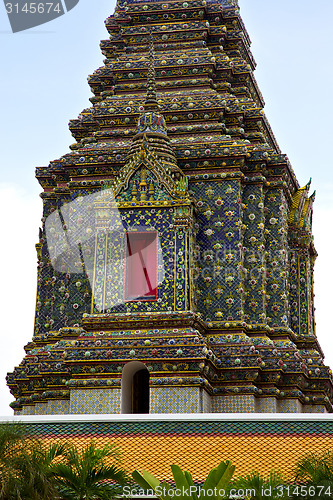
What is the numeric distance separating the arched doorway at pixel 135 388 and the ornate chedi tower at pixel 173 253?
0.03 meters

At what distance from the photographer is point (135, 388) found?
72.6ft

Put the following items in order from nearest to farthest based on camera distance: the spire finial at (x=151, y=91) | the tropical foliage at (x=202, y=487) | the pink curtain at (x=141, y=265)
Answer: the tropical foliage at (x=202, y=487) → the pink curtain at (x=141, y=265) → the spire finial at (x=151, y=91)

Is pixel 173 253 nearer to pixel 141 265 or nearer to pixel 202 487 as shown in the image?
pixel 141 265

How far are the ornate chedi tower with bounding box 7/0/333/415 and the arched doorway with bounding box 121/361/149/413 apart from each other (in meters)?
0.03

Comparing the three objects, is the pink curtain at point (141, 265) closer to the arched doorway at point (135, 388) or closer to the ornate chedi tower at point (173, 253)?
the ornate chedi tower at point (173, 253)

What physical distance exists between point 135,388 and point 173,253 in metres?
3.06

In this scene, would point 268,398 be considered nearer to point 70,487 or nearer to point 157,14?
point 70,487

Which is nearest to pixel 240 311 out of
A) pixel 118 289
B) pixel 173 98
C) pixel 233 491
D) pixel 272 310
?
pixel 272 310

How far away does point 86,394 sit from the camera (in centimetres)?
2112

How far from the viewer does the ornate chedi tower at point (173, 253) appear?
69.8 ft

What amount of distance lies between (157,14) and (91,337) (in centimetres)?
1012

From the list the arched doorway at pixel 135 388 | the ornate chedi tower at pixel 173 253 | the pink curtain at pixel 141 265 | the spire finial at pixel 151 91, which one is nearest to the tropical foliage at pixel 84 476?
the ornate chedi tower at pixel 173 253

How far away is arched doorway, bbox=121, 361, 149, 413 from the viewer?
69.9 ft

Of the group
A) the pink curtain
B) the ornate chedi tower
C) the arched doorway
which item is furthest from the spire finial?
the arched doorway
